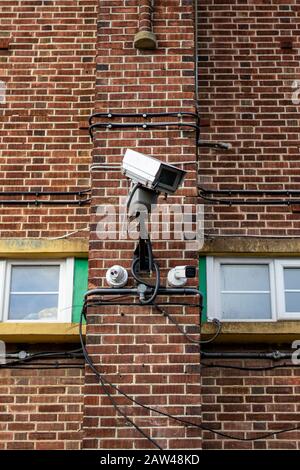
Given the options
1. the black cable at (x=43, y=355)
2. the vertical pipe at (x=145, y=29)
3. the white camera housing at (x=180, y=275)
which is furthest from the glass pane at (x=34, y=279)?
the vertical pipe at (x=145, y=29)

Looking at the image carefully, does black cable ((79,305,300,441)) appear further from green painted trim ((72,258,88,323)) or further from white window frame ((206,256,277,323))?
white window frame ((206,256,277,323))

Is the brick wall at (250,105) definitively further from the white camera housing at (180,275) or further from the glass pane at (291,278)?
the white camera housing at (180,275)

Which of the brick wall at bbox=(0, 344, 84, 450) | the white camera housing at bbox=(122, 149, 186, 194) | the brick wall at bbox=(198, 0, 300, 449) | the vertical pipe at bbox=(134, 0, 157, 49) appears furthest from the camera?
the vertical pipe at bbox=(134, 0, 157, 49)

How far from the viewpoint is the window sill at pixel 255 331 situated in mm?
7043

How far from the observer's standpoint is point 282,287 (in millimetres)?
7391

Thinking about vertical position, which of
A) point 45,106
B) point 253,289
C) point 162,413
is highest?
point 45,106

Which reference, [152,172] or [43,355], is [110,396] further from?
[152,172]

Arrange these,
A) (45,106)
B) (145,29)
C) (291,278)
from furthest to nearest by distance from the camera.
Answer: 1. (45,106)
2. (145,29)
3. (291,278)

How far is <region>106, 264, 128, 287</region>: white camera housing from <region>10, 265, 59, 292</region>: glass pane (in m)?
0.85

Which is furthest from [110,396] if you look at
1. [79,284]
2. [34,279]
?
[34,279]

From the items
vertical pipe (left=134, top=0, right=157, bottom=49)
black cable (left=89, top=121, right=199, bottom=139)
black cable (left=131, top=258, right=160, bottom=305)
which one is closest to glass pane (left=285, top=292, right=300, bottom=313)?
black cable (left=131, top=258, right=160, bottom=305)

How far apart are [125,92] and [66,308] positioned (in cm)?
207

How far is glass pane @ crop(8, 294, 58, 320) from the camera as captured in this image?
733 centimetres

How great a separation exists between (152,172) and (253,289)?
72.8 inches
